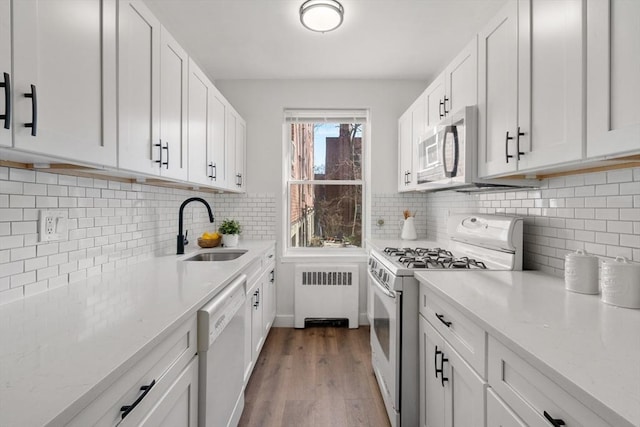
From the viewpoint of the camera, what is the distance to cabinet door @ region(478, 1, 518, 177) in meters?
1.41

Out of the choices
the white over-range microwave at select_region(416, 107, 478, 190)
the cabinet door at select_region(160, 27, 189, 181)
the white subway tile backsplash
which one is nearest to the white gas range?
the white subway tile backsplash

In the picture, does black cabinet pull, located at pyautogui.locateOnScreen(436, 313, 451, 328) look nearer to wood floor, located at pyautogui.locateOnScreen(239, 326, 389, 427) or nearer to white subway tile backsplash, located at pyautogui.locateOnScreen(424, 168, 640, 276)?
white subway tile backsplash, located at pyautogui.locateOnScreen(424, 168, 640, 276)

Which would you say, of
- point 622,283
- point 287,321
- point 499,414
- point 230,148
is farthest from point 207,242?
point 622,283

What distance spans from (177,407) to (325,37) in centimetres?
262

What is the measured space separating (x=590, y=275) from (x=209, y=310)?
151cm

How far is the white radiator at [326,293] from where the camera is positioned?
3230 millimetres

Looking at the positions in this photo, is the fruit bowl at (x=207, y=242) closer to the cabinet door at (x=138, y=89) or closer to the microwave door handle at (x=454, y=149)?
the cabinet door at (x=138, y=89)

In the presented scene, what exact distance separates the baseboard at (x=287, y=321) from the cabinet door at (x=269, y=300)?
0.08 m

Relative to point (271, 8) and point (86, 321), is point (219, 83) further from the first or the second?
point (86, 321)

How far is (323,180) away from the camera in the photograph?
3596 millimetres

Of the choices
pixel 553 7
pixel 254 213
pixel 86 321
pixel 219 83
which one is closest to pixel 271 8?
pixel 219 83

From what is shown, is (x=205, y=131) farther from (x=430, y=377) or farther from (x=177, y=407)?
(x=430, y=377)

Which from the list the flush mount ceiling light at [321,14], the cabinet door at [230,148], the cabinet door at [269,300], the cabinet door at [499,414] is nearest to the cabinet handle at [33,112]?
the cabinet door at [499,414]

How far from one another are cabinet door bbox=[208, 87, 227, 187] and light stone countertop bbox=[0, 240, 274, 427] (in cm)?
111
